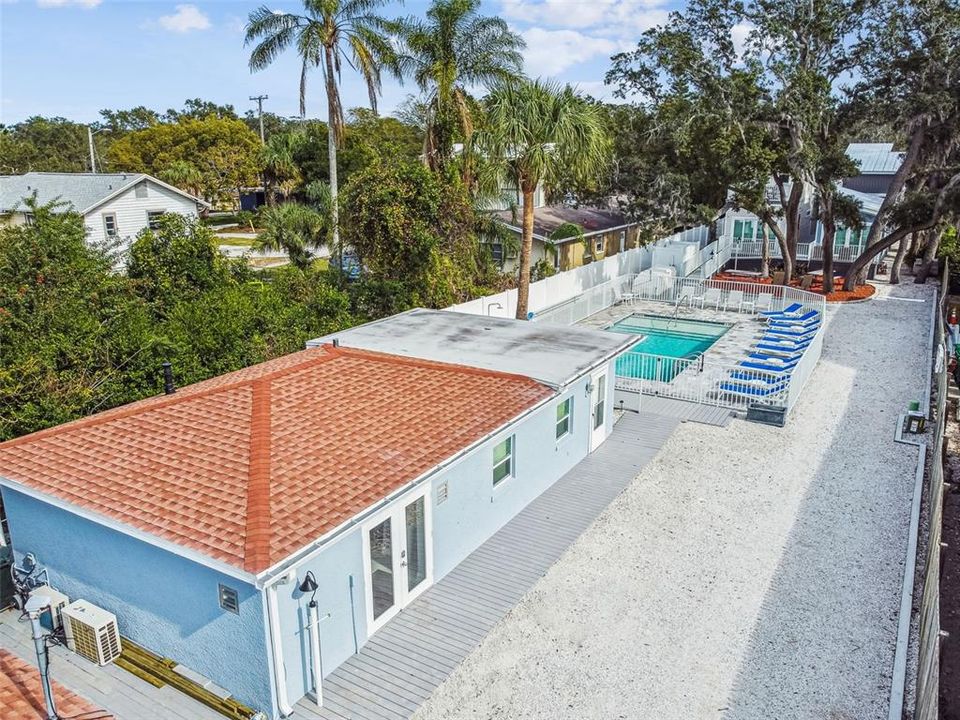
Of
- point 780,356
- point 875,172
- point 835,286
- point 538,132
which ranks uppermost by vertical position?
point 538,132

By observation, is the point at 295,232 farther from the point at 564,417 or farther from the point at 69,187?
the point at 564,417

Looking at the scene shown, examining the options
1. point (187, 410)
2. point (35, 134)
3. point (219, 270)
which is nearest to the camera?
point (187, 410)

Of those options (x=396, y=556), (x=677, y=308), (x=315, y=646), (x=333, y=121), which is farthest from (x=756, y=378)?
(x=333, y=121)

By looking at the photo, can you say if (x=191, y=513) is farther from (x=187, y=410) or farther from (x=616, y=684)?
(x=616, y=684)

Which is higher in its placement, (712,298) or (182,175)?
(182,175)

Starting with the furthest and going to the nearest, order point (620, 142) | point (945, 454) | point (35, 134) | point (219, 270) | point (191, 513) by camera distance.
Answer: point (35, 134) → point (620, 142) → point (219, 270) → point (945, 454) → point (191, 513)

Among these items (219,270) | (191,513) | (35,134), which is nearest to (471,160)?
(219,270)

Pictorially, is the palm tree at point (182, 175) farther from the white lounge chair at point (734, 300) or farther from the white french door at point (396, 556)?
the white french door at point (396, 556)

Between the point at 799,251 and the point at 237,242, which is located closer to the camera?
the point at 799,251
